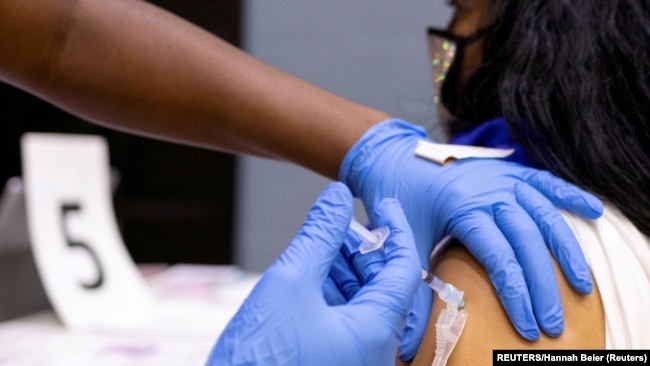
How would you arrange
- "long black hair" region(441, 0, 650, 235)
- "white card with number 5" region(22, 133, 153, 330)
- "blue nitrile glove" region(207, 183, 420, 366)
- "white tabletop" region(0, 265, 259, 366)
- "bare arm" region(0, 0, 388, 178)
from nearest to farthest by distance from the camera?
"blue nitrile glove" region(207, 183, 420, 366) → "long black hair" region(441, 0, 650, 235) → "bare arm" region(0, 0, 388, 178) → "white tabletop" region(0, 265, 259, 366) → "white card with number 5" region(22, 133, 153, 330)

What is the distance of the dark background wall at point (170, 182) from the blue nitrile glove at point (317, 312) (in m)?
2.71

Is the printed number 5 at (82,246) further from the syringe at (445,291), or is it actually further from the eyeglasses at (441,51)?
the syringe at (445,291)

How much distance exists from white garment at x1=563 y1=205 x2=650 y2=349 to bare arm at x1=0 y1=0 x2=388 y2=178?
1.30ft

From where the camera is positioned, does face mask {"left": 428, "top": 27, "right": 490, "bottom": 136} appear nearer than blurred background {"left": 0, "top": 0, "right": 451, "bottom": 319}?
Yes

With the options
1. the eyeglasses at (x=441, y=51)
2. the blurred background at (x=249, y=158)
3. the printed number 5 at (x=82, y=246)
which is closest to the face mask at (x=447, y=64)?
the eyeglasses at (x=441, y=51)

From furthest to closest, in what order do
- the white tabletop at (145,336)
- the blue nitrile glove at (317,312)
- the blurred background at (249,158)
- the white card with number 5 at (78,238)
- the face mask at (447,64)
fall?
the blurred background at (249,158) → the white card with number 5 at (78,238) → the white tabletop at (145,336) → the face mask at (447,64) → the blue nitrile glove at (317,312)

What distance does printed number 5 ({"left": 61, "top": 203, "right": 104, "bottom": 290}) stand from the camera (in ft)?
7.04

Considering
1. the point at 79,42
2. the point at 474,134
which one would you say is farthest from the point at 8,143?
the point at 474,134

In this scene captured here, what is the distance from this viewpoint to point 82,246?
220 centimetres

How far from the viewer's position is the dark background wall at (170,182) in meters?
3.34

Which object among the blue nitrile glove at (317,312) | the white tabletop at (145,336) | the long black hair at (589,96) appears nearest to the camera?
the blue nitrile glove at (317,312)

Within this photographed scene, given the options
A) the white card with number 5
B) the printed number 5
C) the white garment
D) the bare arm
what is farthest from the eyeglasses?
the printed number 5

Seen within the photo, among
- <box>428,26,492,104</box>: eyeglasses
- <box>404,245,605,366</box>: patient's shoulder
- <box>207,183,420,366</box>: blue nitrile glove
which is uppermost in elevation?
<box>428,26,492,104</box>: eyeglasses

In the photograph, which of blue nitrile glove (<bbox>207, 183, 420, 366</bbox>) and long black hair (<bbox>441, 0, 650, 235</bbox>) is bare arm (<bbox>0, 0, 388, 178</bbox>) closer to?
long black hair (<bbox>441, 0, 650, 235</bbox>)
